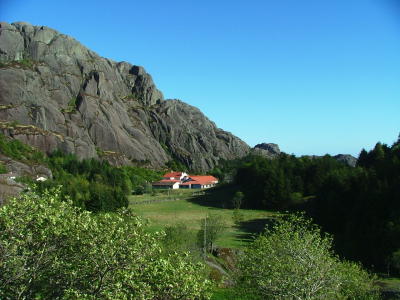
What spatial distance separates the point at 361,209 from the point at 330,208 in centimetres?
1380

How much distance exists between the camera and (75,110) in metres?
184

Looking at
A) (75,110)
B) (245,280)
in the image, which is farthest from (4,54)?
(245,280)

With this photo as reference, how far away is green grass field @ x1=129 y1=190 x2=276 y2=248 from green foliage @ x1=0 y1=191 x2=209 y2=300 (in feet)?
133

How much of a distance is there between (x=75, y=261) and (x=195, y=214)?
83.4 m

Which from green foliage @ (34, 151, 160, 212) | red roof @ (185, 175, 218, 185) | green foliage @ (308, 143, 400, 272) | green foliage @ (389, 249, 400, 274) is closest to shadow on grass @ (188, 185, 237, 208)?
red roof @ (185, 175, 218, 185)

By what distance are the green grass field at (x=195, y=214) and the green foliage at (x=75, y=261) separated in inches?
1601

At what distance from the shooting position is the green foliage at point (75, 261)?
484 inches

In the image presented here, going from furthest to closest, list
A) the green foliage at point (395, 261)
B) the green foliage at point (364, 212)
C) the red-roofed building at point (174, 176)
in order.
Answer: the red-roofed building at point (174, 176) → the green foliage at point (364, 212) → the green foliage at point (395, 261)

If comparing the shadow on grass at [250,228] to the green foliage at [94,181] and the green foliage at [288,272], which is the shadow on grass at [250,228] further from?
the green foliage at [288,272]

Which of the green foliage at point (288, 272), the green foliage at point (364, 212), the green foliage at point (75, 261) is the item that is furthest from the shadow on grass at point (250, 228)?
the green foliage at point (75, 261)

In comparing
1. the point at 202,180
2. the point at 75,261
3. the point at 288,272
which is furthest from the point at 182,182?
the point at 75,261

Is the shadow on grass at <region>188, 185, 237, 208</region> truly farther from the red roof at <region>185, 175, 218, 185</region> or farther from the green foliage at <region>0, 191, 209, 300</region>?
the green foliage at <region>0, 191, 209, 300</region>

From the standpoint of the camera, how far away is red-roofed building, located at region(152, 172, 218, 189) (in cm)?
16638

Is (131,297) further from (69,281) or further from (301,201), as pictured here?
(301,201)
